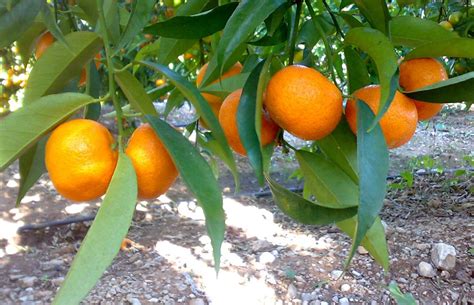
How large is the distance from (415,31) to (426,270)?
1.65 m

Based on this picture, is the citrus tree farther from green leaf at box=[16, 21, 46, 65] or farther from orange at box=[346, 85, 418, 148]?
green leaf at box=[16, 21, 46, 65]

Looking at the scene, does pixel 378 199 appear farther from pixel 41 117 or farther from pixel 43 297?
pixel 43 297

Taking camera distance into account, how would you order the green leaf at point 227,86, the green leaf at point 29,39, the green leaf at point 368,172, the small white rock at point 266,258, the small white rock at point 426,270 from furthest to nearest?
the small white rock at point 266,258
the small white rock at point 426,270
the green leaf at point 29,39
the green leaf at point 227,86
the green leaf at point 368,172

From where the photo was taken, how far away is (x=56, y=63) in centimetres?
62

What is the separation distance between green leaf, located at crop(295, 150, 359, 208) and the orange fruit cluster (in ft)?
0.58

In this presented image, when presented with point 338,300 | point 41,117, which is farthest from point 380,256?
point 338,300

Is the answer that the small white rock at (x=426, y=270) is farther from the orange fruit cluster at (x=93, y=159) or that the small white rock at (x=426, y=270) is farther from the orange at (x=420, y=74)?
the orange fruit cluster at (x=93, y=159)

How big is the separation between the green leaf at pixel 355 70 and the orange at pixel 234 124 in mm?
136

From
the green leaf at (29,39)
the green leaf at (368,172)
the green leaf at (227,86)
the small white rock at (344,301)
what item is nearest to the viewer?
the green leaf at (368,172)

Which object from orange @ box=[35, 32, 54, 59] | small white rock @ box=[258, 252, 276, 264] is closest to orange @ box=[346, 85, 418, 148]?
orange @ box=[35, 32, 54, 59]

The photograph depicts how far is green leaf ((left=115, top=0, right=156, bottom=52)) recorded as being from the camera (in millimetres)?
594

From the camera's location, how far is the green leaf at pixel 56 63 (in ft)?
2.01

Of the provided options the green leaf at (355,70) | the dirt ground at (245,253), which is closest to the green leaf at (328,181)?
the green leaf at (355,70)

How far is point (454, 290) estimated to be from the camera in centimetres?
196
